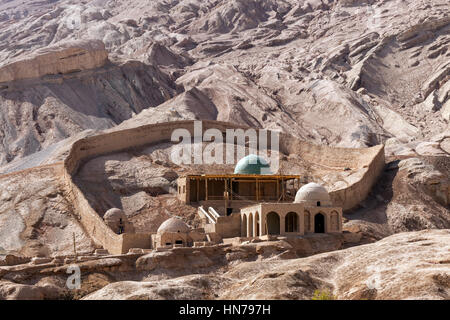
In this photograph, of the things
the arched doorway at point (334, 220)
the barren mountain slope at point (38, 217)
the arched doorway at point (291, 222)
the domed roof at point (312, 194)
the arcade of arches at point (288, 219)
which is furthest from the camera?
the domed roof at point (312, 194)

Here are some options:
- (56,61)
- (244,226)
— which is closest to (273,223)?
(244,226)

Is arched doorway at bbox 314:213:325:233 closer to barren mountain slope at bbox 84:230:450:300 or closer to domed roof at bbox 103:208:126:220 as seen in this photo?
domed roof at bbox 103:208:126:220

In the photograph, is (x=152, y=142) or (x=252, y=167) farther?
(x=152, y=142)

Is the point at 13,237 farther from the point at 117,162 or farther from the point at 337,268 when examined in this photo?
the point at 337,268

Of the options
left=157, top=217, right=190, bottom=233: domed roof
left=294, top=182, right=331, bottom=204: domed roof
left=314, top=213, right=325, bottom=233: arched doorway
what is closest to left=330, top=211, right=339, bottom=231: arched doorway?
left=314, top=213, right=325, bottom=233: arched doorway

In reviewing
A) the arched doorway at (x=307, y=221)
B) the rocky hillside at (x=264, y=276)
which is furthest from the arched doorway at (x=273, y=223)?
the rocky hillside at (x=264, y=276)

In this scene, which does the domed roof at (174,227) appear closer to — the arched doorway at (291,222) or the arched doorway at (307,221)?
the arched doorway at (291,222)

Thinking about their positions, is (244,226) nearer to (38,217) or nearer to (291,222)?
(291,222)
